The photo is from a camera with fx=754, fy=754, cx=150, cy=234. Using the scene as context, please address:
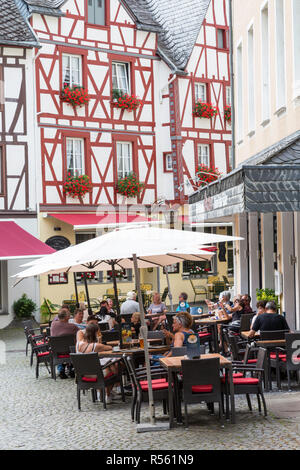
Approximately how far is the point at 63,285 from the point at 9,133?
5.45 metres

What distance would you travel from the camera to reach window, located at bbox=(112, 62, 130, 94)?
89.0 ft

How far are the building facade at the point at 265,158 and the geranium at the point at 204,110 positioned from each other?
9.19 meters

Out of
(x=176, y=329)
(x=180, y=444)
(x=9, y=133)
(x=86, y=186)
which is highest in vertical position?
(x=9, y=133)

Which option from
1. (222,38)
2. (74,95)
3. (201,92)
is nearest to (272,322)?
(74,95)

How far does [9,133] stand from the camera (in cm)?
2453

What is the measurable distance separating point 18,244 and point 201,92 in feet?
36.4

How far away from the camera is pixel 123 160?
2727 centimetres

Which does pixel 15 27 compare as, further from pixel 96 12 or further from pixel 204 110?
pixel 204 110

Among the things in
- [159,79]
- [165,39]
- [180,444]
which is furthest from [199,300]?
[180,444]

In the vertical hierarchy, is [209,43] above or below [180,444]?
above

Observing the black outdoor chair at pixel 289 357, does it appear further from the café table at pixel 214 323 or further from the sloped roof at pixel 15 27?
the sloped roof at pixel 15 27

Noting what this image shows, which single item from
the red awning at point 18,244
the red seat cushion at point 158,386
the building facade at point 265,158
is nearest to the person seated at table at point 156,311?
the building facade at point 265,158

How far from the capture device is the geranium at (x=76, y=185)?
2561cm

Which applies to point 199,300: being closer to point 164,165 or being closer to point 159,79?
point 164,165
